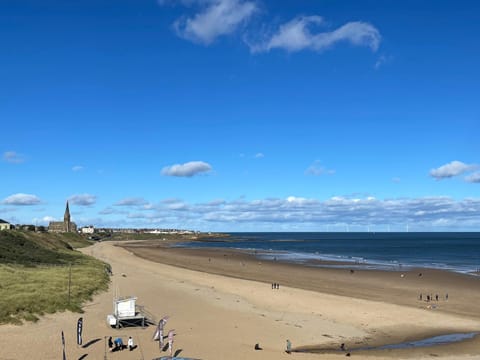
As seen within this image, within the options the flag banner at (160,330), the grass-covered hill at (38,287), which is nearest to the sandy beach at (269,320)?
the flag banner at (160,330)

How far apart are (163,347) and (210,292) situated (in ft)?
73.6

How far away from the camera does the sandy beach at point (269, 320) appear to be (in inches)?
1004

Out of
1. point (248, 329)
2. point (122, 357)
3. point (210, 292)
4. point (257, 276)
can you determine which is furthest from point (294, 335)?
point (257, 276)

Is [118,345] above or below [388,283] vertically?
above

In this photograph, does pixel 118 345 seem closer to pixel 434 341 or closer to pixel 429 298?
pixel 434 341

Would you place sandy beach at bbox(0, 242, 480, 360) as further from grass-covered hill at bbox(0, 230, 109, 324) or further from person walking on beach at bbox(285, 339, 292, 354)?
grass-covered hill at bbox(0, 230, 109, 324)

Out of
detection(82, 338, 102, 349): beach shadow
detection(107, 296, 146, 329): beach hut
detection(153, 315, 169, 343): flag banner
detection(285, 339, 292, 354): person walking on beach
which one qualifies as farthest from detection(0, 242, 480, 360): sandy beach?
detection(107, 296, 146, 329): beach hut

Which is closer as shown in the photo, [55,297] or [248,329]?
[248,329]

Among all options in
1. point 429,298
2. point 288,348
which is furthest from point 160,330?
point 429,298

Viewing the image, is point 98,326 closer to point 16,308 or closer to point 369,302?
point 16,308

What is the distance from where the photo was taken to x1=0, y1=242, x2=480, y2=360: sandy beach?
2550 centimetres

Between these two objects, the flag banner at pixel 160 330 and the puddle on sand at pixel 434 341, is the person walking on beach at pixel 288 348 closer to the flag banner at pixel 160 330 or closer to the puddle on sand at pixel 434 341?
the puddle on sand at pixel 434 341

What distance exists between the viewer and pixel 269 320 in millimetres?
34156

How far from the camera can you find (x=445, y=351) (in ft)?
88.7
